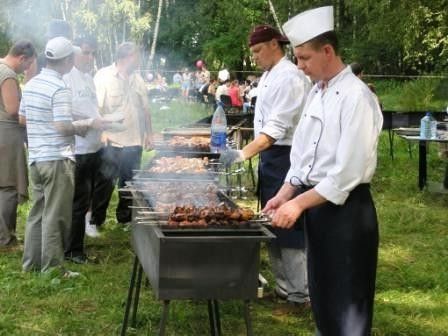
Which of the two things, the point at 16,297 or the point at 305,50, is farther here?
the point at 16,297

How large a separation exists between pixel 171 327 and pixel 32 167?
200 cm

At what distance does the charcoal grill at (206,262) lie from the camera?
334cm

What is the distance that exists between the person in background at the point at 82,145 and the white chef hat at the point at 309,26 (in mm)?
3659

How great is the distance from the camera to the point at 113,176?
25.7ft

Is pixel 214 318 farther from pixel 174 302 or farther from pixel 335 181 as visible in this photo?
pixel 335 181

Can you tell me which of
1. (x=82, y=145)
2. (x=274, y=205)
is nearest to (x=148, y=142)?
(x=82, y=145)

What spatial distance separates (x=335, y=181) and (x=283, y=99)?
200 cm

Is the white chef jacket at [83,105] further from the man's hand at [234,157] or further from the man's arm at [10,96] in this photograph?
the man's hand at [234,157]

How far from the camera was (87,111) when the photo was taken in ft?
21.9

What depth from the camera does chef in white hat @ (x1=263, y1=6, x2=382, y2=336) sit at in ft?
9.91

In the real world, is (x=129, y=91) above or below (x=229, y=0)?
below

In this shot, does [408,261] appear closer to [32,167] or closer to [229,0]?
[32,167]

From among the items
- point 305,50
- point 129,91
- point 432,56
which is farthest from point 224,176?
point 432,56

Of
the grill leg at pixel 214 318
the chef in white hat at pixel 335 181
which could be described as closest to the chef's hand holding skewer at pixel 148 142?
the grill leg at pixel 214 318
